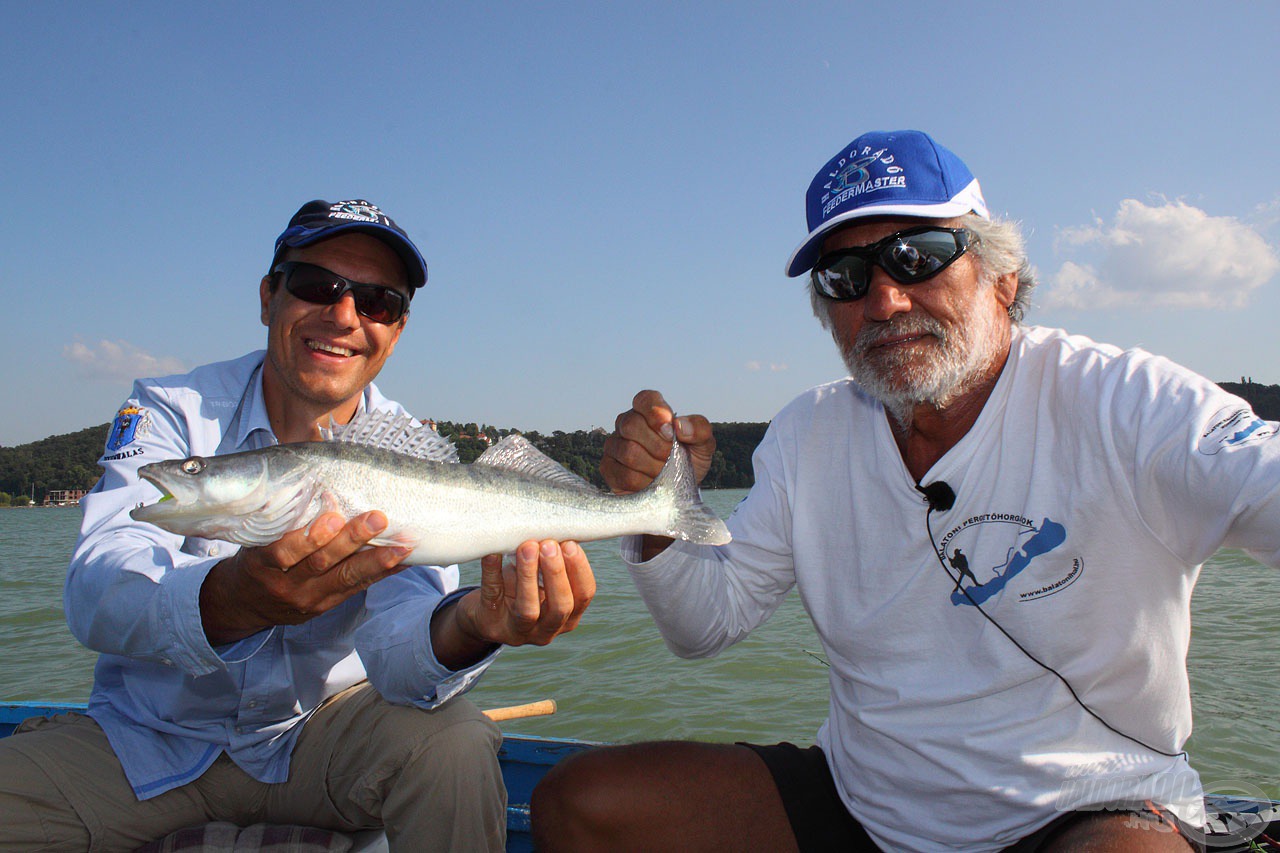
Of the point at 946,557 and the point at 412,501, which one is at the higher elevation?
the point at 412,501

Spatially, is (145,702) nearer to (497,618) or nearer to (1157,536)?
(497,618)

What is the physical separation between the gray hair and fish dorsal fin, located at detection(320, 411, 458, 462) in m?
1.92

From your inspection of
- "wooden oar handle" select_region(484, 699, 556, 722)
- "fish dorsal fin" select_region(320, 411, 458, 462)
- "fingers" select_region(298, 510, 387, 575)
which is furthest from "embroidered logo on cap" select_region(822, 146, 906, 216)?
"wooden oar handle" select_region(484, 699, 556, 722)

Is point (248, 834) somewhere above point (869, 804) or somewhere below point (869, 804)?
below

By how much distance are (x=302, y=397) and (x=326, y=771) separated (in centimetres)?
185

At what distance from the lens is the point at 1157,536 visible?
269 cm

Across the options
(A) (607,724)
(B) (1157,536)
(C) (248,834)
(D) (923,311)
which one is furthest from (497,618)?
(A) (607,724)

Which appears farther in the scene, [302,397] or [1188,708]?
[302,397]

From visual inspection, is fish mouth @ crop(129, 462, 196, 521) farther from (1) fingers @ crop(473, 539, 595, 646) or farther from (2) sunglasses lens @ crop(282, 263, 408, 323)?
(2) sunglasses lens @ crop(282, 263, 408, 323)

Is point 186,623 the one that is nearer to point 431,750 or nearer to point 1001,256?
point 431,750

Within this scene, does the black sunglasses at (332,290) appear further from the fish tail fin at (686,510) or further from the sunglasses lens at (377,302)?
the fish tail fin at (686,510)

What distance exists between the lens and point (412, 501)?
9.94ft

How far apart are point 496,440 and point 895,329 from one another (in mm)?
1828

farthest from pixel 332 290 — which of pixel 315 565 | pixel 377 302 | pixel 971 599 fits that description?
pixel 971 599
